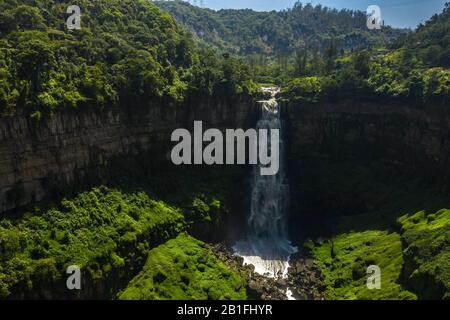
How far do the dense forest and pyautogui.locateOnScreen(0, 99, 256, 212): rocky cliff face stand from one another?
0.27m

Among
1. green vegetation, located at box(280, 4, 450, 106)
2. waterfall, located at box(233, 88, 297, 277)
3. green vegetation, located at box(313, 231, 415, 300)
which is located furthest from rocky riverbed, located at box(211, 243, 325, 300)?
green vegetation, located at box(280, 4, 450, 106)

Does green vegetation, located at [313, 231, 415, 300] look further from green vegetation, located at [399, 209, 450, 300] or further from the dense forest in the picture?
green vegetation, located at [399, 209, 450, 300]

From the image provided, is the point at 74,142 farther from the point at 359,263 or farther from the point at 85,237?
the point at 359,263

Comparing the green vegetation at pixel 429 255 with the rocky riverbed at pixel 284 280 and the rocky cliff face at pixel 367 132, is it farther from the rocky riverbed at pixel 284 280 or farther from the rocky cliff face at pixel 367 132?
the rocky cliff face at pixel 367 132

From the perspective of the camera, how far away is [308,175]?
246 feet

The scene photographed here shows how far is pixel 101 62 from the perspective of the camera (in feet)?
196

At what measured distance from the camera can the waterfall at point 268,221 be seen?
2431 inches

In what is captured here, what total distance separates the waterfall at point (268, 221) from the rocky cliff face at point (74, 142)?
9.77 m

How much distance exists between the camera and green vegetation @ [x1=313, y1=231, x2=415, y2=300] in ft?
161

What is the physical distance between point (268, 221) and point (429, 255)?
90.2 feet

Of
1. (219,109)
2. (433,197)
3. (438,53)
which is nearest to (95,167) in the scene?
(219,109)

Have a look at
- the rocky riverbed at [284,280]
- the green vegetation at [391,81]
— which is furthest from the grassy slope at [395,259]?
the green vegetation at [391,81]

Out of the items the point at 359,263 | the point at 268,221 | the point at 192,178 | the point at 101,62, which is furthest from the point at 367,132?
the point at 101,62

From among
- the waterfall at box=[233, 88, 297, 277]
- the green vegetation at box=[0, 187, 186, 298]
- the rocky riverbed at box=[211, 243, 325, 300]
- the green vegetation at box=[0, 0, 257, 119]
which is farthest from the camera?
the waterfall at box=[233, 88, 297, 277]
